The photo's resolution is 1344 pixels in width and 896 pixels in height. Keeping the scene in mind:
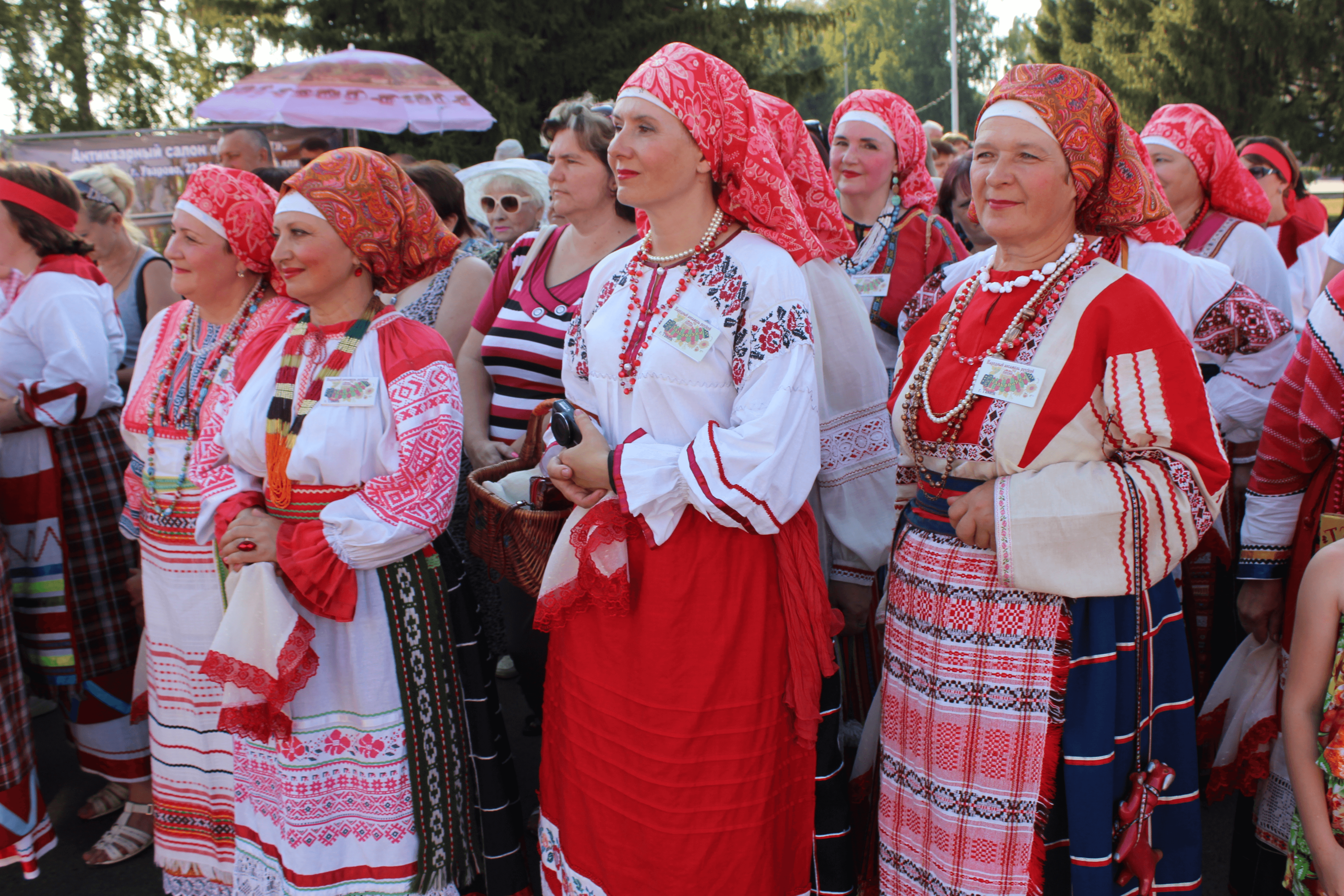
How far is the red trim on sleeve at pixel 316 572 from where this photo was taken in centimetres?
244

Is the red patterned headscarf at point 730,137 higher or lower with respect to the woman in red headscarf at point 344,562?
higher

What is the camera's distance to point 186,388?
9.94 feet

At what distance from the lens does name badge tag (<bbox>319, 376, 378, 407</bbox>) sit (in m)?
2.54

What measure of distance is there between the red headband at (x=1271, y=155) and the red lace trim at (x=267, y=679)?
20.2 ft

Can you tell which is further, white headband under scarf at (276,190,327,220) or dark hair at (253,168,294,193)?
dark hair at (253,168,294,193)

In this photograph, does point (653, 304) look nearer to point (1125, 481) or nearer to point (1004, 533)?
point (1004, 533)

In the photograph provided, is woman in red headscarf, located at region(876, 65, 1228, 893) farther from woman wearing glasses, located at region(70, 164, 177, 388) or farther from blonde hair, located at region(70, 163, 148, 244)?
blonde hair, located at region(70, 163, 148, 244)

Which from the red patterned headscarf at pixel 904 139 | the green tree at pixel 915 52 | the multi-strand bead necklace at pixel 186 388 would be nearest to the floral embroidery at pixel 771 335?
the multi-strand bead necklace at pixel 186 388

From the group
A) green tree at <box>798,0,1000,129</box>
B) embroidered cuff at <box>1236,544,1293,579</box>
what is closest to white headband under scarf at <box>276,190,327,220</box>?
embroidered cuff at <box>1236,544,1293,579</box>

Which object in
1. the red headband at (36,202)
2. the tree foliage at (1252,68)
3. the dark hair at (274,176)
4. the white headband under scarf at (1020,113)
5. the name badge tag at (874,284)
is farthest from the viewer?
the tree foliage at (1252,68)

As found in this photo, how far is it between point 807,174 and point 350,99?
7.92 metres

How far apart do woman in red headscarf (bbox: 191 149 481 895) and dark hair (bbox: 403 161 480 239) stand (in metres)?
1.32

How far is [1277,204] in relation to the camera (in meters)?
6.06

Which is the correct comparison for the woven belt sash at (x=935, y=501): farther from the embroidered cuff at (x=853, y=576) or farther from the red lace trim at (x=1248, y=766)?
the red lace trim at (x=1248, y=766)
